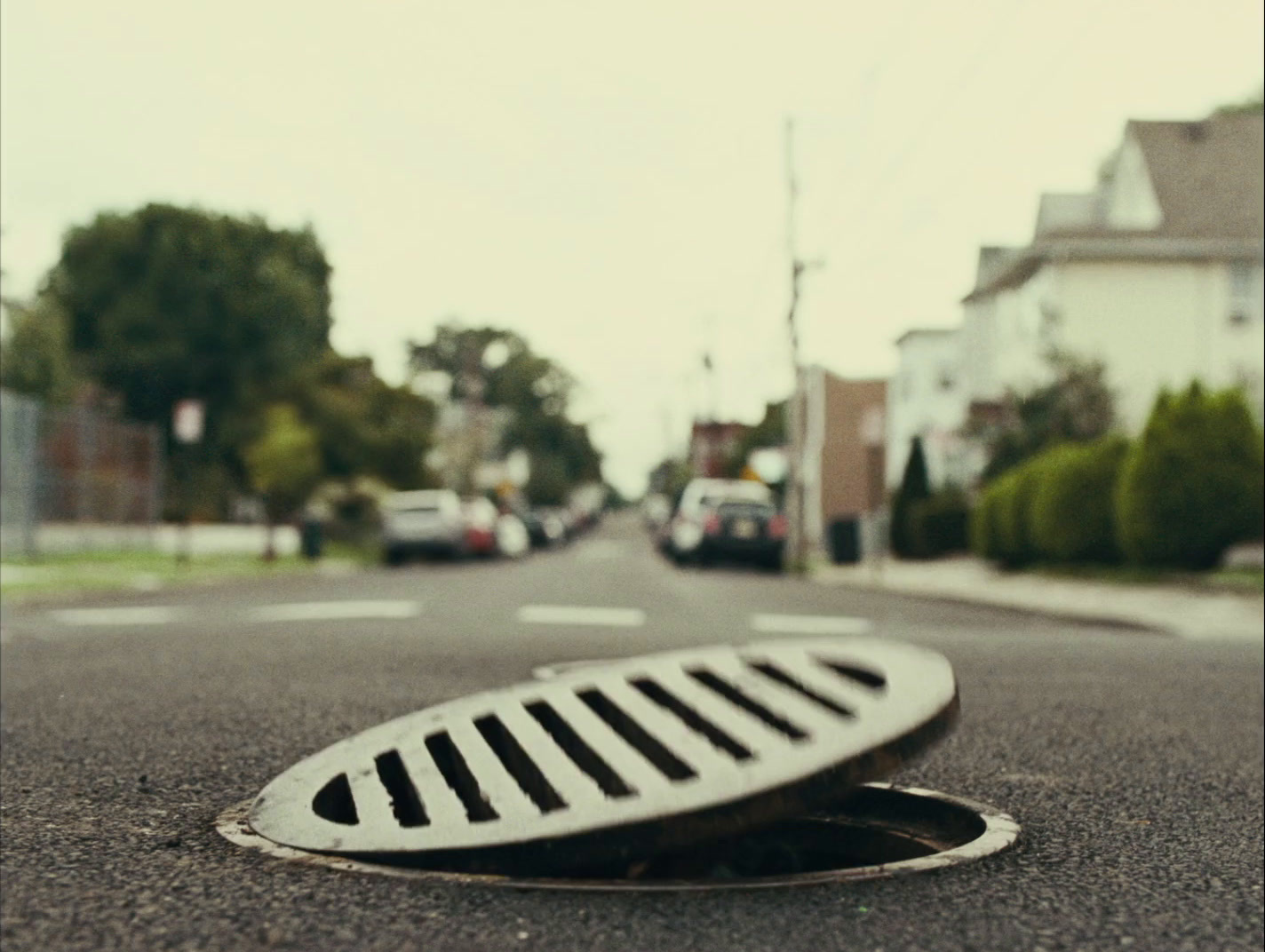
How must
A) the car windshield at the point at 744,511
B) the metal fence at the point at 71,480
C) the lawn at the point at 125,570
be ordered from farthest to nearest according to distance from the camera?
the car windshield at the point at 744,511, the metal fence at the point at 71,480, the lawn at the point at 125,570

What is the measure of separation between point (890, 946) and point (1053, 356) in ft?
87.5

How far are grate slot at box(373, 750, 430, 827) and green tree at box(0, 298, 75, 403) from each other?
1948 inches

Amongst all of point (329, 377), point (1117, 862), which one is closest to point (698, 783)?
point (1117, 862)

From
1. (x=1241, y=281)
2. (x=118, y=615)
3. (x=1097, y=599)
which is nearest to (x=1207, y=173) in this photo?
(x=1241, y=281)

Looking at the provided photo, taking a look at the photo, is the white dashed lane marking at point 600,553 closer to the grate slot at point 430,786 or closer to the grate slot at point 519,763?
the grate slot at point 519,763

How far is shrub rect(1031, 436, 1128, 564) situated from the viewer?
1948 cm

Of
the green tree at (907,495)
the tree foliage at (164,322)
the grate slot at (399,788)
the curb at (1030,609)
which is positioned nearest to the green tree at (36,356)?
the tree foliage at (164,322)

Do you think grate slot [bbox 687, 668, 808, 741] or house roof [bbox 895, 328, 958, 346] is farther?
house roof [bbox 895, 328, 958, 346]

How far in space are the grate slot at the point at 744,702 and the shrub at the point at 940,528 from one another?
27.4 m

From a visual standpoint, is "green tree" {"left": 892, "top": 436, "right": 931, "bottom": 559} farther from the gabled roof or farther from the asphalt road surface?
the asphalt road surface

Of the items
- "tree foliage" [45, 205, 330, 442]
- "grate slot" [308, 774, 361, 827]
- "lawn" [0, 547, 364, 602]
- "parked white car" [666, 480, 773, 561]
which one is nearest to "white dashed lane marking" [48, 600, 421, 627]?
"lawn" [0, 547, 364, 602]

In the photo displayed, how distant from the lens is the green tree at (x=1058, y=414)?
89.6 ft

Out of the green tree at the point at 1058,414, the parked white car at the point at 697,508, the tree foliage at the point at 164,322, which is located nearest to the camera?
the green tree at the point at 1058,414

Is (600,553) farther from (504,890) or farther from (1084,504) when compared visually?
(504,890)
